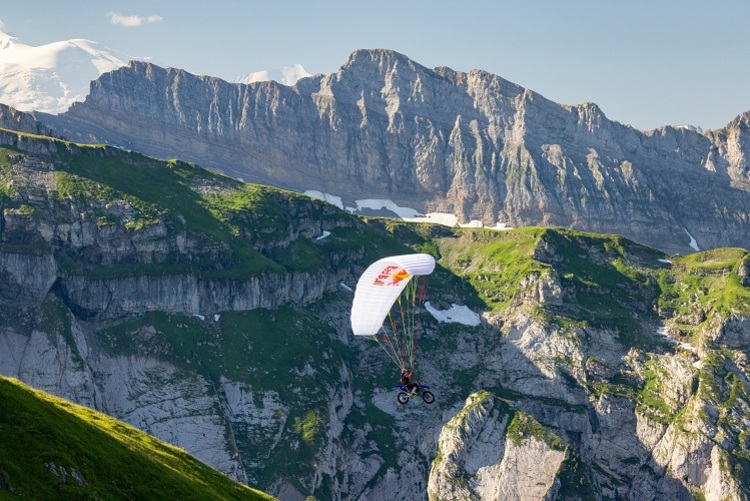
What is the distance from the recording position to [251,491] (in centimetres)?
12675

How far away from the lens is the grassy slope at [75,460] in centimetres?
9069

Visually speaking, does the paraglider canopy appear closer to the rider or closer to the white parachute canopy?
the white parachute canopy

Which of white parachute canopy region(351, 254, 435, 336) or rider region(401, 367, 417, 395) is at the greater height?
white parachute canopy region(351, 254, 435, 336)

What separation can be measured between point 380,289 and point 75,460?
45.4 meters

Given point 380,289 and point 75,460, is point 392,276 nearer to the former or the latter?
point 380,289

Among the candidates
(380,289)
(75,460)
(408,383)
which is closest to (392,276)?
(380,289)

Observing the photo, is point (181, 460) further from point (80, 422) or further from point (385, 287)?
point (385, 287)

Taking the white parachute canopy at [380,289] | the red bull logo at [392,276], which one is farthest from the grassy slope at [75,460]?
the red bull logo at [392,276]

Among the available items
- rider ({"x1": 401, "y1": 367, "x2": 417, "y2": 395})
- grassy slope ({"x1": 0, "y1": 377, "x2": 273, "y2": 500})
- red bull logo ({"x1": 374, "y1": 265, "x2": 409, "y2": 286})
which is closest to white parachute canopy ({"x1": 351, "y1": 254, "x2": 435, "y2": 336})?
red bull logo ({"x1": 374, "y1": 265, "x2": 409, "y2": 286})

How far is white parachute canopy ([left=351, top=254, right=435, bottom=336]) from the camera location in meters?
125

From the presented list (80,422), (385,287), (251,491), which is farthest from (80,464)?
(385,287)

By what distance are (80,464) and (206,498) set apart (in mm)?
15872

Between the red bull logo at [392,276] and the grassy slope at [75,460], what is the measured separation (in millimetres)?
30155

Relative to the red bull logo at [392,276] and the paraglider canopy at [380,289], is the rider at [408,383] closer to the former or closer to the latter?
the paraglider canopy at [380,289]
